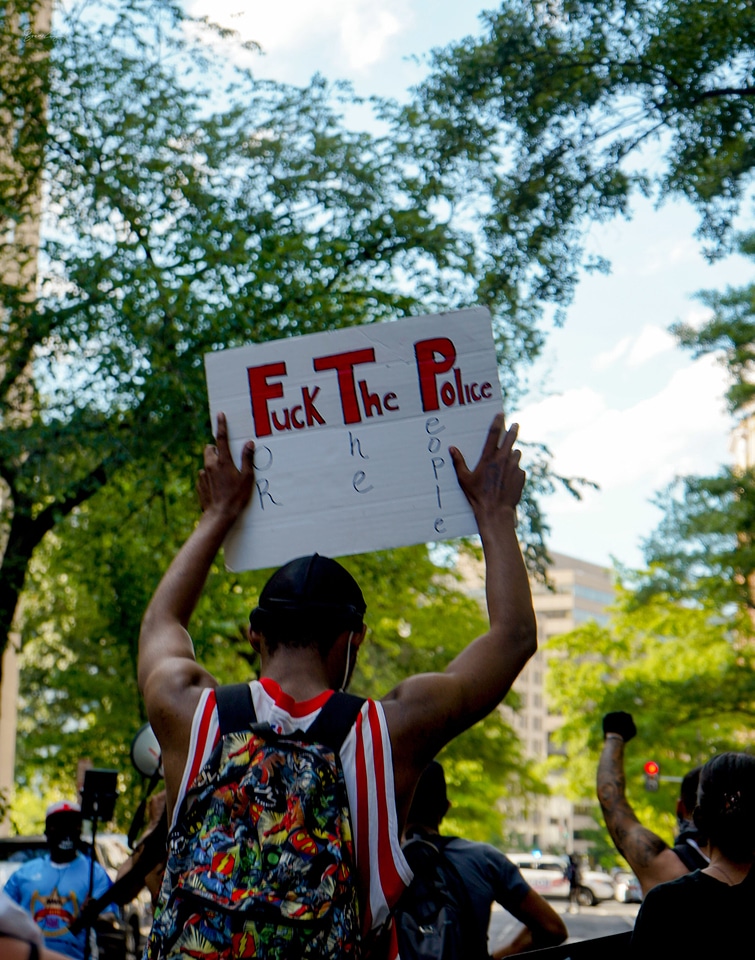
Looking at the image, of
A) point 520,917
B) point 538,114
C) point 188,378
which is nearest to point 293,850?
point 520,917

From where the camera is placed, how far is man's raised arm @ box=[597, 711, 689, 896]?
3752 mm

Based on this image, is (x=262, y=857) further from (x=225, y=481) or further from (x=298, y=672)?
(x=225, y=481)

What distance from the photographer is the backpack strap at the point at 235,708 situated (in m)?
2.37

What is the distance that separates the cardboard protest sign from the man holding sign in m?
0.17

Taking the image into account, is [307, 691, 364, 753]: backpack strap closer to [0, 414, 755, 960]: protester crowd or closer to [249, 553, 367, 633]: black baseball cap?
[0, 414, 755, 960]: protester crowd

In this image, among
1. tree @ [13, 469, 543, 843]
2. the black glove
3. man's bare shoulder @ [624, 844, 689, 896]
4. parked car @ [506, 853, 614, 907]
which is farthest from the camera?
parked car @ [506, 853, 614, 907]

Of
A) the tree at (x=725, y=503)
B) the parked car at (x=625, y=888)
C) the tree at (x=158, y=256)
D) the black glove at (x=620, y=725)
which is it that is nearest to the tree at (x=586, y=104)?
the tree at (x=158, y=256)

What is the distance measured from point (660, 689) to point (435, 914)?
26761 mm

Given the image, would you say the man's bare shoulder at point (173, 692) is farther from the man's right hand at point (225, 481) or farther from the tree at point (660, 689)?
the tree at point (660, 689)

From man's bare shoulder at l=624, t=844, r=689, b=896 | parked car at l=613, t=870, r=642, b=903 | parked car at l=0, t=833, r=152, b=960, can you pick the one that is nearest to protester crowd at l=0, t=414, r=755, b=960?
man's bare shoulder at l=624, t=844, r=689, b=896

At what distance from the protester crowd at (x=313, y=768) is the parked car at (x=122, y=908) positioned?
193 inches

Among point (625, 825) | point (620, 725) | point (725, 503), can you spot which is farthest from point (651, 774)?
point (625, 825)

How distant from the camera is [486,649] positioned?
2.54 m

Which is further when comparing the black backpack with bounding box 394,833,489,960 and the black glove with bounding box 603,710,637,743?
the black glove with bounding box 603,710,637,743
